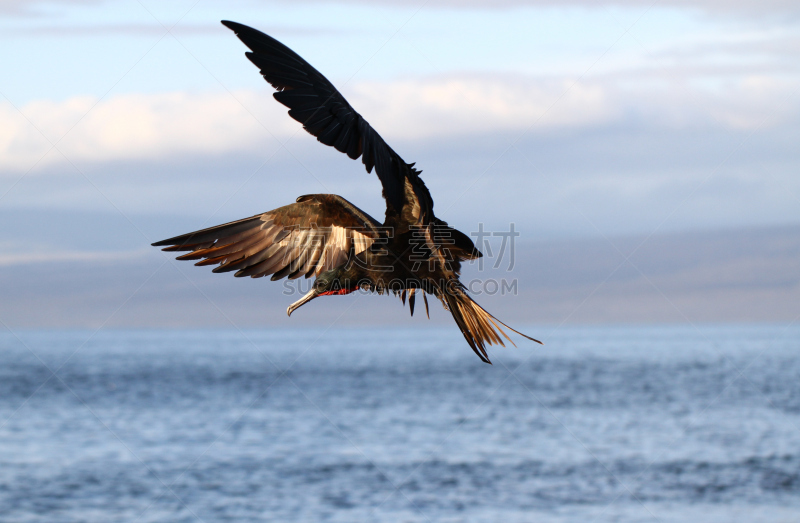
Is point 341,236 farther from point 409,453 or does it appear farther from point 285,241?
point 409,453

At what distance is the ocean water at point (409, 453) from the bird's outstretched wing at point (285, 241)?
23.2 meters

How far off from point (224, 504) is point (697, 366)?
86.8 metres

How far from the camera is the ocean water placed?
30.3m

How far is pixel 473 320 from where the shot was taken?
6691 millimetres

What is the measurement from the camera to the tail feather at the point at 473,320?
256 inches

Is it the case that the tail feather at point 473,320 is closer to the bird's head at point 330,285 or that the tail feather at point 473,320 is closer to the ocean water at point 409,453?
the bird's head at point 330,285

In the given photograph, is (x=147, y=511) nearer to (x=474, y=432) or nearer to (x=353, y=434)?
(x=353, y=434)

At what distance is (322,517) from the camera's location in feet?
96.2

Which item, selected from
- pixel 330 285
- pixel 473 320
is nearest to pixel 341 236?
pixel 330 285

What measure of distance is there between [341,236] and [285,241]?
0.58 m

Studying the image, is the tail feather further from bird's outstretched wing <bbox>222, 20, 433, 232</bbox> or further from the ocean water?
the ocean water

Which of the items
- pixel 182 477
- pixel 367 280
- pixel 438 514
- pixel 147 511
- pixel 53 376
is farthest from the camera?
pixel 53 376

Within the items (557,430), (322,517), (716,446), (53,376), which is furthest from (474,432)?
(53,376)

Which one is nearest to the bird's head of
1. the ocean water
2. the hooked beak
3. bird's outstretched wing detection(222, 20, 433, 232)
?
the hooked beak
